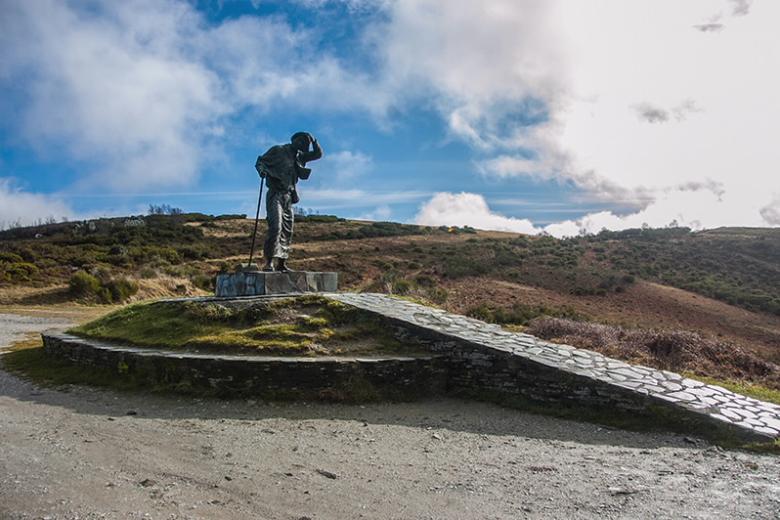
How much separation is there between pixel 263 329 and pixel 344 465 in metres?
3.72

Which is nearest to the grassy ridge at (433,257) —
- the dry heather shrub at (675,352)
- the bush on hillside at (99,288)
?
the bush on hillside at (99,288)

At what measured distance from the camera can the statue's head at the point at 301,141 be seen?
1092 cm

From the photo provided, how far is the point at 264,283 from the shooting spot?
944 centimetres

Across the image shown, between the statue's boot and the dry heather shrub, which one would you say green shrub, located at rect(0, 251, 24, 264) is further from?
the dry heather shrub

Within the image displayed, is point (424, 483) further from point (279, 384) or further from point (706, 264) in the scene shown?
point (706, 264)

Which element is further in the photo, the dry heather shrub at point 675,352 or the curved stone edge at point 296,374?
the dry heather shrub at point 675,352

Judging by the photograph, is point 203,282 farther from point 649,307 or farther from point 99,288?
point 649,307

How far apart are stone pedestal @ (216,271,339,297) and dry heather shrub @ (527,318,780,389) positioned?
231 inches

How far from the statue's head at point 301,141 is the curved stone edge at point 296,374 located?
216 inches

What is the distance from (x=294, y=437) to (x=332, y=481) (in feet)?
3.96

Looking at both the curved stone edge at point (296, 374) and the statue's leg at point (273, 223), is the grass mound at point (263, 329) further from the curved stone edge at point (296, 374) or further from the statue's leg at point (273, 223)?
the statue's leg at point (273, 223)

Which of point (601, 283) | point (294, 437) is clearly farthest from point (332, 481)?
Answer: point (601, 283)

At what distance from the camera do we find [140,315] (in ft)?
30.9

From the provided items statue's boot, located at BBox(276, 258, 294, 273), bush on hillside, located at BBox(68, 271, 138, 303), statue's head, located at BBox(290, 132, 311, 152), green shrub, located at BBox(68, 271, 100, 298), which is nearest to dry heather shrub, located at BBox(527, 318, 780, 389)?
statue's boot, located at BBox(276, 258, 294, 273)
